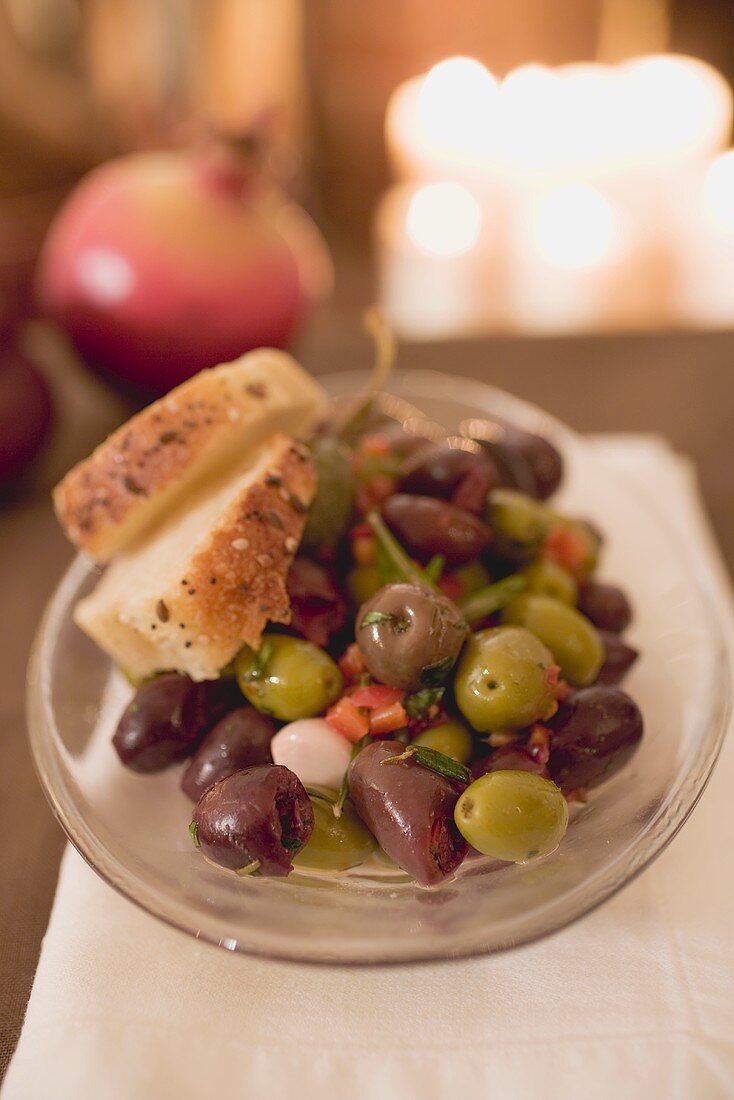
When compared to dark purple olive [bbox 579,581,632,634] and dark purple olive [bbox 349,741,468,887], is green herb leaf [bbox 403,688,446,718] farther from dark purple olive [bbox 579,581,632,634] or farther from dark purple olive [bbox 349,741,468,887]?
dark purple olive [bbox 579,581,632,634]

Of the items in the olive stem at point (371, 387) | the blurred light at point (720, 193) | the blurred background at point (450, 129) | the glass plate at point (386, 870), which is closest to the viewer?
the glass plate at point (386, 870)

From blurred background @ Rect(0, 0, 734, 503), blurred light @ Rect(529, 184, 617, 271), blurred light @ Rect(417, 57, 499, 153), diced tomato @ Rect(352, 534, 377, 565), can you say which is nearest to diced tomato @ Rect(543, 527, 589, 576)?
diced tomato @ Rect(352, 534, 377, 565)

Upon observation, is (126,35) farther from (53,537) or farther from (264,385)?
(264,385)

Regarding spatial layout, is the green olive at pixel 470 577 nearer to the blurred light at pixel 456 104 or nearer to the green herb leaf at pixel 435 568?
the green herb leaf at pixel 435 568

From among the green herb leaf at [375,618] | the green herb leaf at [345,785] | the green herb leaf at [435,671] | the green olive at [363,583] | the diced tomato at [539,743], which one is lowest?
the green herb leaf at [345,785]

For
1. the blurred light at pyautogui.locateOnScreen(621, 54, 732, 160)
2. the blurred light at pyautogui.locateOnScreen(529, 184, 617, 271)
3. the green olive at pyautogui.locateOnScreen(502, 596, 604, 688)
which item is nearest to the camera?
the green olive at pyautogui.locateOnScreen(502, 596, 604, 688)

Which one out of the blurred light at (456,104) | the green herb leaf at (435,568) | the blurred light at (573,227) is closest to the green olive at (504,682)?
the green herb leaf at (435,568)
